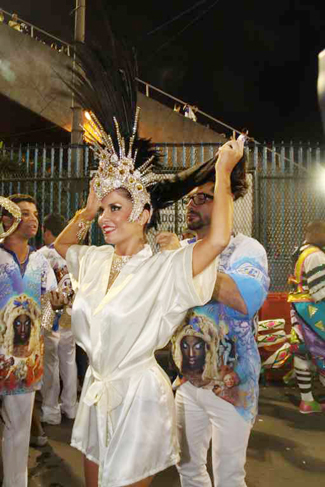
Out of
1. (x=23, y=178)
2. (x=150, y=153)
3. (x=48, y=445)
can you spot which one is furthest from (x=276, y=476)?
(x=23, y=178)

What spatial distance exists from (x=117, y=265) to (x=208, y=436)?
118 cm

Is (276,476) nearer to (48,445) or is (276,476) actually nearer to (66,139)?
(48,445)

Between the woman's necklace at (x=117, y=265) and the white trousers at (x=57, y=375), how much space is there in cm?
299

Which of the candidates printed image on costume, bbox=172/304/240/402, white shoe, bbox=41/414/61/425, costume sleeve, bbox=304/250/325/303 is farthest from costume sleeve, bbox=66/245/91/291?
costume sleeve, bbox=304/250/325/303

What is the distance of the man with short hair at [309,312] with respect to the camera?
16.7ft

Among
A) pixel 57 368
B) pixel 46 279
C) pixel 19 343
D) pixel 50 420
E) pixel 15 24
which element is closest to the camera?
pixel 19 343

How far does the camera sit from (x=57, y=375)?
16.0 ft

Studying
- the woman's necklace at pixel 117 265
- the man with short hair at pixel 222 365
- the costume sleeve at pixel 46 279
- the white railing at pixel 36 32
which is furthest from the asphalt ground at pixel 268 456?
A: the white railing at pixel 36 32

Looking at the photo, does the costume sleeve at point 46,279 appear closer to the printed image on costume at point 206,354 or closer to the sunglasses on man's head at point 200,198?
the printed image on costume at point 206,354

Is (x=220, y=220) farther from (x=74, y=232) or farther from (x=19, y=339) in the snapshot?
(x=19, y=339)

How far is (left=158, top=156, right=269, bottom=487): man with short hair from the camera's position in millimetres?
2410

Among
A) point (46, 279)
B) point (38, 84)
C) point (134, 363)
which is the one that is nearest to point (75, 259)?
point (134, 363)

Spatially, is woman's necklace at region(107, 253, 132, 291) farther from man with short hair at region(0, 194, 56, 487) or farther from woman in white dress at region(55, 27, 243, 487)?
man with short hair at region(0, 194, 56, 487)

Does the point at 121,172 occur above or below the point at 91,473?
above
